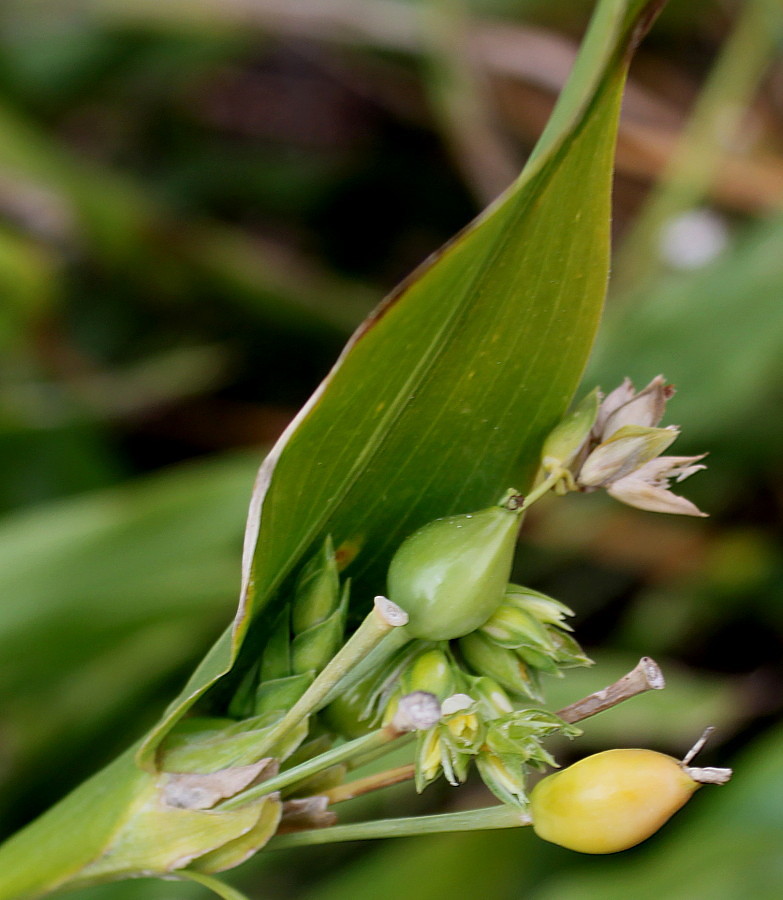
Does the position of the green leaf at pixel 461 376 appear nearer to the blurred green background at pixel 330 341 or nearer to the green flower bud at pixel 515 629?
the green flower bud at pixel 515 629

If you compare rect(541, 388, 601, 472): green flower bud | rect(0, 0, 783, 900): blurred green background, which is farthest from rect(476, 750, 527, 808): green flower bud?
rect(0, 0, 783, 900): blurred green background

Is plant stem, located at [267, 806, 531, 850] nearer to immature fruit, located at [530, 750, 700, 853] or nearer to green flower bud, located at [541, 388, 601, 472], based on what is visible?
immature fruit, located at [530, 750, 700, 853]

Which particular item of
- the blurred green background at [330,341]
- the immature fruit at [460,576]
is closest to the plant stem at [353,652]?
the immature fruit at [460,576]

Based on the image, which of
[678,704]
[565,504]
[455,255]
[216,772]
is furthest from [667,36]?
[216,772]

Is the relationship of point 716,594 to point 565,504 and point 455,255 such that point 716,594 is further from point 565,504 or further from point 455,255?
point 455,255

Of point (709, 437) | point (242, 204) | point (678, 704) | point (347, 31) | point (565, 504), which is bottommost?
point (678, 704)

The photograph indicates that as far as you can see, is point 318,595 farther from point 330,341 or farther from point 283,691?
point 330,341
